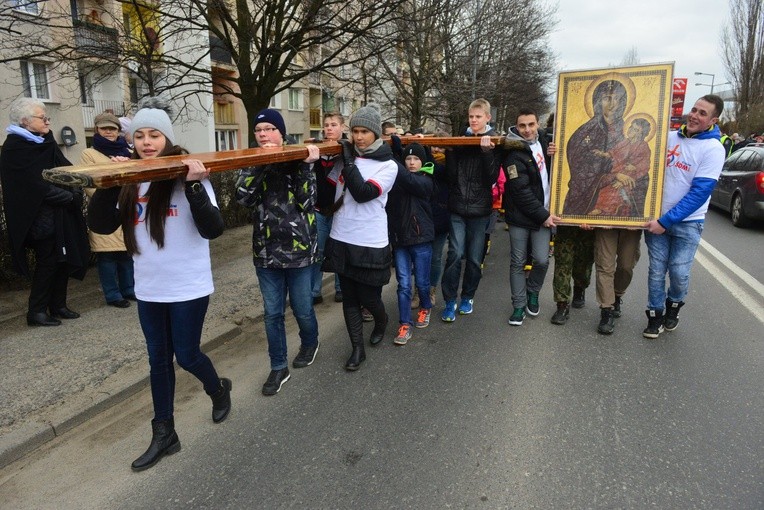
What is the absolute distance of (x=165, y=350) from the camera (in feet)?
9.77

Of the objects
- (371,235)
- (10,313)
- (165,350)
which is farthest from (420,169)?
(10,313)

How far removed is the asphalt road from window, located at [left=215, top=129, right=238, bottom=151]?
26.0 meters

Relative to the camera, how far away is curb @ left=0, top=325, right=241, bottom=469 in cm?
306

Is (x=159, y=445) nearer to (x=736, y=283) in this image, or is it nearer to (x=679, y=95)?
(x=736, y=283)

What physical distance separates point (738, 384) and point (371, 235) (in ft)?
9.34

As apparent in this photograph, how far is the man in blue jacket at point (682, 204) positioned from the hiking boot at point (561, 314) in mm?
694

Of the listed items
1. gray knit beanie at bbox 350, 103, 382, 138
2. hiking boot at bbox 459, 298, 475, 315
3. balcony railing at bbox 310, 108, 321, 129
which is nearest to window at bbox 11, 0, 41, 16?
gray knit beanie at bbox 350, 103, 382, 138

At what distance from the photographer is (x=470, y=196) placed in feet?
16.1

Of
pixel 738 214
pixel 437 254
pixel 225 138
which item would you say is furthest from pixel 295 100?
pixel 437 254

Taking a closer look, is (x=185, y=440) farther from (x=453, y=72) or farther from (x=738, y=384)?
(x=453, y=72)

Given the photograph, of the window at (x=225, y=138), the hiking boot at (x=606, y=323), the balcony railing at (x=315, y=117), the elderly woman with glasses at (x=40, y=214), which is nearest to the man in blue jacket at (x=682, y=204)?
the hiking boot at (x=606, y=323)

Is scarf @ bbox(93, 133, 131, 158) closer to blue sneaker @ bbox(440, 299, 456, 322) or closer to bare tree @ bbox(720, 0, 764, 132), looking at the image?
blue sneaker @ bbox(440, 299, 456, 322)

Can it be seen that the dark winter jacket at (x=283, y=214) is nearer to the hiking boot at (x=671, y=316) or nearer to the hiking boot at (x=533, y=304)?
the hiking boot at (x=533, y=304)

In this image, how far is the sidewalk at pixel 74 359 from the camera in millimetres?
3320
